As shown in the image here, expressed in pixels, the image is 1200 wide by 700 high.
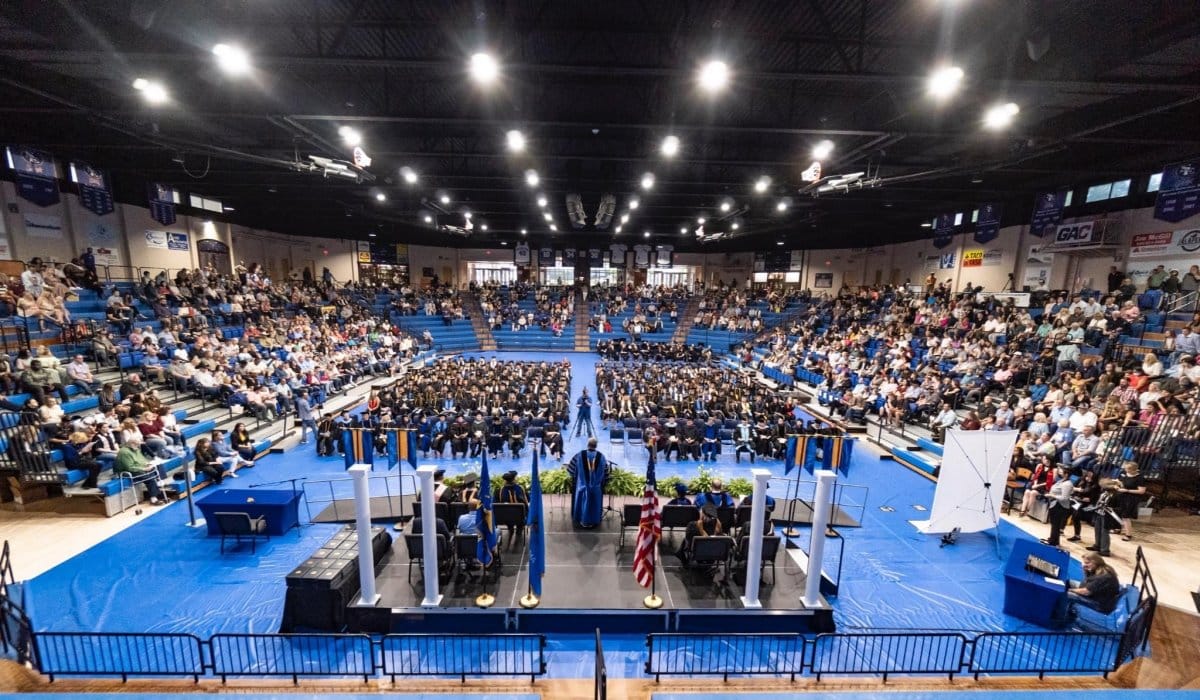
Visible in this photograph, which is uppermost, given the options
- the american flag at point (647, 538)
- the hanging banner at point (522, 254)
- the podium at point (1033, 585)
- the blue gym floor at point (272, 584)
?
the hanging banner at point (522, 254)

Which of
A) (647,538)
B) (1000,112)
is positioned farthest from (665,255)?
(647,538)

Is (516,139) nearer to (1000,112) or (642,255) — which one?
(1000,112)

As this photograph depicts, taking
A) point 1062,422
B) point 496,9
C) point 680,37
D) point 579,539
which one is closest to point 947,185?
point 1062,422

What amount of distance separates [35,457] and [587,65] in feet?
43.4

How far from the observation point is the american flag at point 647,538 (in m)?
6.61

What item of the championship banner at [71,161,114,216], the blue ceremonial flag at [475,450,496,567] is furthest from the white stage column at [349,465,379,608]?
the championship banner at [71,161,114,216]

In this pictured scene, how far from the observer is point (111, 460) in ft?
33.1

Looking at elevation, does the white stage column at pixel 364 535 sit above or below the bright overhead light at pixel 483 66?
below

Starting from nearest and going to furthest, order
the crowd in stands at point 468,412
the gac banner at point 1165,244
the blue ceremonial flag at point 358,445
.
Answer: the blue ceremonial flag at point 358,445, the crowd in stands at point 468,412, the gac banner at point 1165,244

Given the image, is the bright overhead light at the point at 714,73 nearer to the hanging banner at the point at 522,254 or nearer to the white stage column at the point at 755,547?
the white stage column at the point at 755,547

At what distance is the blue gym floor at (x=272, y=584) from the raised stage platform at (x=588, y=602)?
0.35 meters

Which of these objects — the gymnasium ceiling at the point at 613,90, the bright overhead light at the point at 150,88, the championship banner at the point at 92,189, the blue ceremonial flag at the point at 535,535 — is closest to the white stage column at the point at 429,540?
the blue ceremonial flag at the point at 535,535

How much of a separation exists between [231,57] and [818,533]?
37.4ft

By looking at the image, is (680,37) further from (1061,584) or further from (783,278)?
(783,278)
